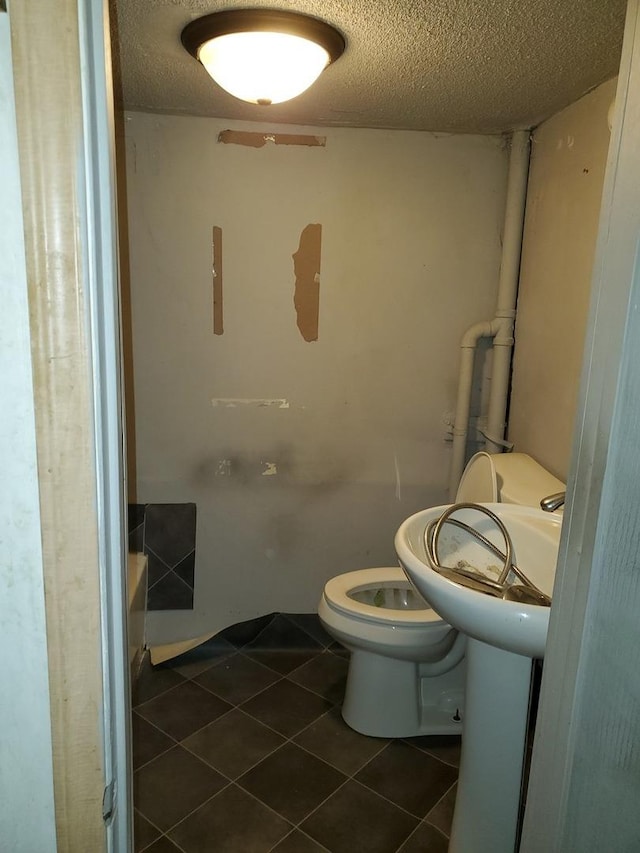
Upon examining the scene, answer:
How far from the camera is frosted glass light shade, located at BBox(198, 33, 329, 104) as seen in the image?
1.47 metres

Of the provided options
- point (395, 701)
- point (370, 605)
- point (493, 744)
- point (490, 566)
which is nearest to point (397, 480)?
point (370, 605)

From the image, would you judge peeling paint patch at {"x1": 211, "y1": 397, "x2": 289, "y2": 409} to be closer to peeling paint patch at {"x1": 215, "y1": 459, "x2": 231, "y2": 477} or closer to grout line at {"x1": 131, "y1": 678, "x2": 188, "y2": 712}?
peeling paint patch at {"x1": 215, "y1": 459, "x2": 231, "y2": 477}

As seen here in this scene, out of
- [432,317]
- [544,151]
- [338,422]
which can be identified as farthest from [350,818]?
[544,151]

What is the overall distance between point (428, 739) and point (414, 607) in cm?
45

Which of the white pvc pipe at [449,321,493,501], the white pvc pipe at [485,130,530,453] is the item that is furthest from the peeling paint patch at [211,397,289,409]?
the white pvc pipe at [485,130,530,453]

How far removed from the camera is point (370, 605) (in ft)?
7.22

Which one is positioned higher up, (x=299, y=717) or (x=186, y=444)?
(x=186, y=444)

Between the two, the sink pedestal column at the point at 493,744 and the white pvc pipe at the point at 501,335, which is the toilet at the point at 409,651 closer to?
the white pvc pipe at the point at 501,335

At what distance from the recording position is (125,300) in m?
2.27

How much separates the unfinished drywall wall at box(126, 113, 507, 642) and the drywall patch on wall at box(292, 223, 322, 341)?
0.02m

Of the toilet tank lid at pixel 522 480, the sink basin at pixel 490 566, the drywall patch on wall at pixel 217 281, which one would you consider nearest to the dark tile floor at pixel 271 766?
the sink basin at pixel 490 566

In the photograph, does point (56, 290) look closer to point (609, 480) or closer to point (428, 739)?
point (609, 480)

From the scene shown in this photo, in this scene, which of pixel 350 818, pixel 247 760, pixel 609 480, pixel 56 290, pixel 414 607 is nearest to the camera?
pixel 56 290

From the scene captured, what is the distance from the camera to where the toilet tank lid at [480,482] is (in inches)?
75.9
